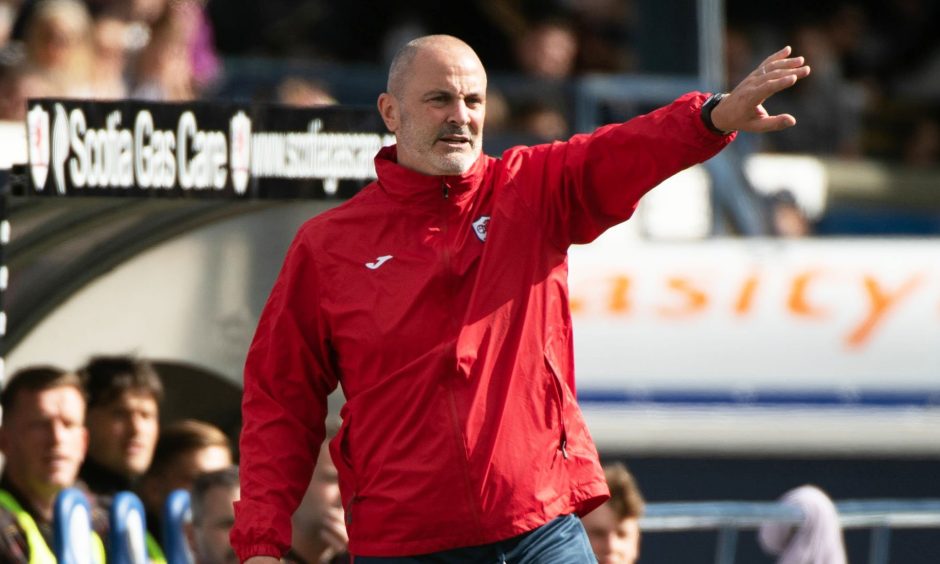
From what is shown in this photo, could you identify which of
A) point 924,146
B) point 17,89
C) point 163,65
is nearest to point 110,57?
point 163,65

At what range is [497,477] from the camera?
14.2 ft

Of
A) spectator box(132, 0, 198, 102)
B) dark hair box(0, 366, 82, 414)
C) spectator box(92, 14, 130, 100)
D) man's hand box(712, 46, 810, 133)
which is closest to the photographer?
man's hand box(712, 46, 810, 133)

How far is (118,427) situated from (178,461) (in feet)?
0.70

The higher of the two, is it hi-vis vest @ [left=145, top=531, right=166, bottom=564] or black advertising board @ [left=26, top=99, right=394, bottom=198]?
black advertising board @ [left=26, top=99, right=394, bottom=198]

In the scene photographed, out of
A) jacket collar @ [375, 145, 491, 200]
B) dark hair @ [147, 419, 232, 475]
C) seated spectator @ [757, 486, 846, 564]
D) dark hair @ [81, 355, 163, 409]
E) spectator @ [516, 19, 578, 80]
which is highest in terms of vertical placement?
spectator @ [516, 19, 578, 80]

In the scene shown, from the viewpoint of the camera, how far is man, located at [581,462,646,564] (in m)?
6.19

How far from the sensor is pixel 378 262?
444 cm

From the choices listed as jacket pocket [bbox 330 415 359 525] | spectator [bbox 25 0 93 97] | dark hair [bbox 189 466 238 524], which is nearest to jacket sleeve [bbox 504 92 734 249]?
jacket pocket [bbox 330 415 359 525]

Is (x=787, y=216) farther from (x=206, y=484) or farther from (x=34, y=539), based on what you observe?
(x=34, y=539)

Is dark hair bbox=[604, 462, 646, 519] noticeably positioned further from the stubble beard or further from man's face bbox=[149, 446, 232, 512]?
the stubble beard

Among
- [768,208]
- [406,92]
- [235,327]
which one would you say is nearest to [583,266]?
[768,208]

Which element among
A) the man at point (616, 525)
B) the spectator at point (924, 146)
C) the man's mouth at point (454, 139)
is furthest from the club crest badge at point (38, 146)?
the spectator at point (924, 146)

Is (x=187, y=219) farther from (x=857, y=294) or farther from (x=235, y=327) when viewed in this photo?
(x=857, y=294)

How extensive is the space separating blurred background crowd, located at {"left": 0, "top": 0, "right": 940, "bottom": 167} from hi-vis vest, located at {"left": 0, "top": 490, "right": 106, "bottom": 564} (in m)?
3.01
